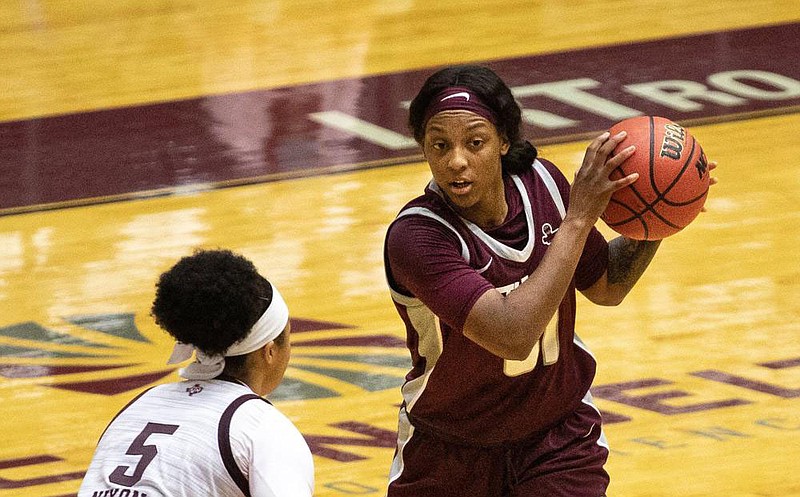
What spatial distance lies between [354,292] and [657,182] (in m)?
3.05

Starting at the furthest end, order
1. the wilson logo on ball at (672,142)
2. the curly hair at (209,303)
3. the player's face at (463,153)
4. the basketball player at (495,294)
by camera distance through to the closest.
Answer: the wilson logo on ball at (672,142) < the player's face at (463,153) < the basketball player at (495,294) < the curly hair at (209,303)

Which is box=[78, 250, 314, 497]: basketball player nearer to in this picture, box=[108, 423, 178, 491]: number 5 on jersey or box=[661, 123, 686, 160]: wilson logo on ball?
box=[108, 423, 178, 491]: number 5 on jersey

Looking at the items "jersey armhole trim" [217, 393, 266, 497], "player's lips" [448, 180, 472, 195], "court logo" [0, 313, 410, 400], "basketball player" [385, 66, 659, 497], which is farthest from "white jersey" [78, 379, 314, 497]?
"court logo" [0, 313, 410, 400]

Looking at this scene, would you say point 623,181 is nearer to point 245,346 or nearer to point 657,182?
point 657,182

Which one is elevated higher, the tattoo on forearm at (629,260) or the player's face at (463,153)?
the player's face at (463,153)

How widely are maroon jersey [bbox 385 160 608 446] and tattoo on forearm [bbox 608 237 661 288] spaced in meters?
0.05

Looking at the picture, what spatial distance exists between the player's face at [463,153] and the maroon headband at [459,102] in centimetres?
1

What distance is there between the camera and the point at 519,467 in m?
3.50

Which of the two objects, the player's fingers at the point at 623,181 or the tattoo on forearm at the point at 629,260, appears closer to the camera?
the player's fingers at the point at 623,181

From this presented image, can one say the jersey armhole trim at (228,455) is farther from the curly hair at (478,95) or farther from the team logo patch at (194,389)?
the curly hair at (478,95)

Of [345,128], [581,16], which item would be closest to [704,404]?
[345,128]

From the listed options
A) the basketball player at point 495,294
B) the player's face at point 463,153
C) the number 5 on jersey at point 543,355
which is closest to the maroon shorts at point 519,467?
the basketball player at point 495,294

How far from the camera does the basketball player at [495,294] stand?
10.3ft

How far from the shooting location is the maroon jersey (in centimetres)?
329
